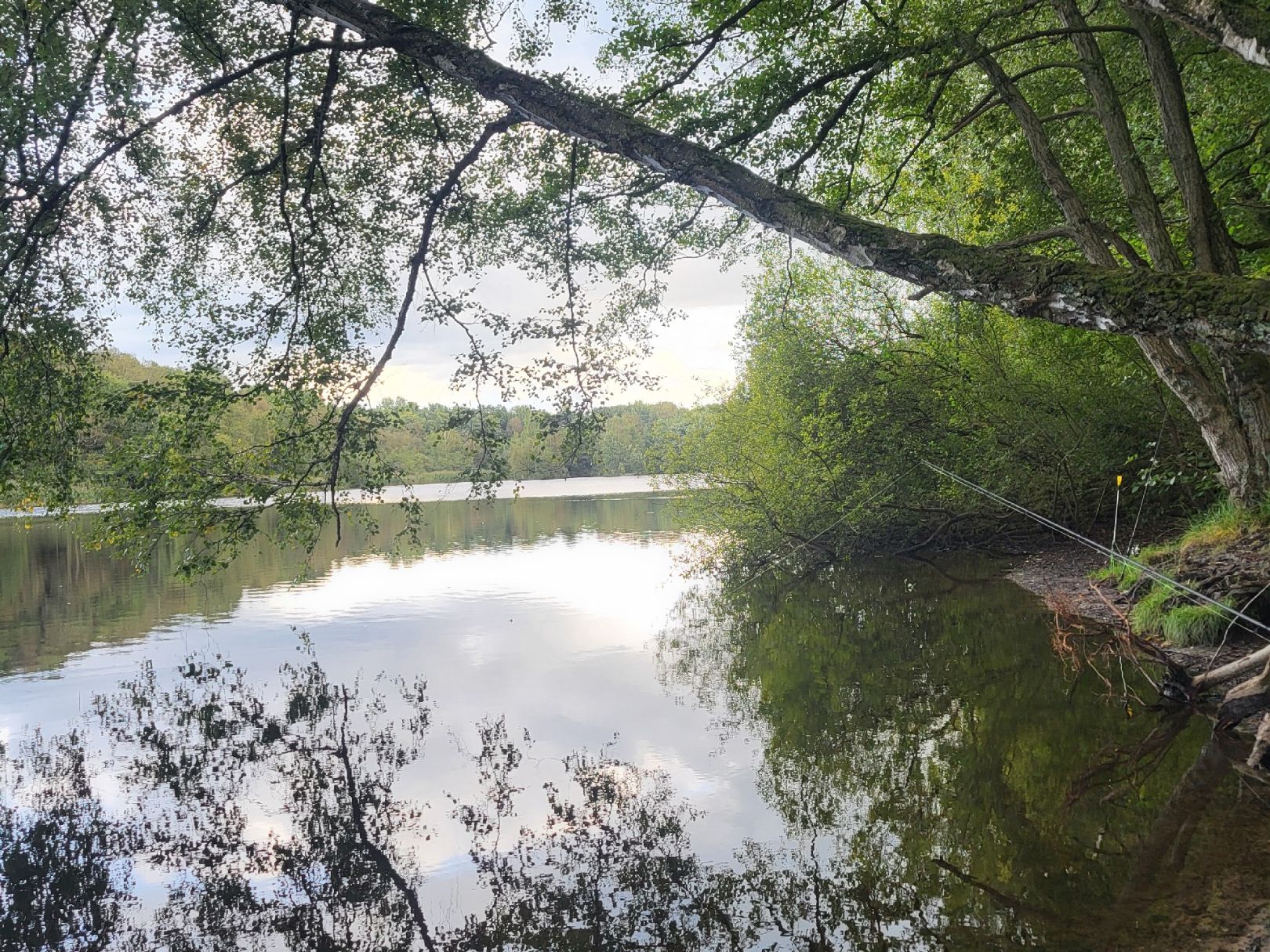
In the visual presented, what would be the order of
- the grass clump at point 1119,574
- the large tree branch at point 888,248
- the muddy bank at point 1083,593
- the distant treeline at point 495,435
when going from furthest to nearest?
1. the grass clump at point 1119,574
2. the muddy bank at point 1083,593
3. the distant treeline at point 495,435
4. the large tree branch at point 888,248

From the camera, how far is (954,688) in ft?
27.0

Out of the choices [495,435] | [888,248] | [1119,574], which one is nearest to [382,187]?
[495,435]

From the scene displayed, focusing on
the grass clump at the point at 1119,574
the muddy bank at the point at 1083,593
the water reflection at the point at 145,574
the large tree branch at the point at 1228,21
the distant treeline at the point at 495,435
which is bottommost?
the water reflection at the point at 145,574

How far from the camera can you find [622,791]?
632 cm

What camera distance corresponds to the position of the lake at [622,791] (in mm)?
4398

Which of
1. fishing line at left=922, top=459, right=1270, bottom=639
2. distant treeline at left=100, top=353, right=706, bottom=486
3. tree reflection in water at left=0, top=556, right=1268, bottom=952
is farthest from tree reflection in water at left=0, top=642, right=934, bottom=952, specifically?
fishing line at left=922, top=459, right=1270, bottom=639

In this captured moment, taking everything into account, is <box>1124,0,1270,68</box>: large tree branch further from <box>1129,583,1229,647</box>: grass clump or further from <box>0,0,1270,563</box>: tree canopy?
<box>1129,583,1229,647</box>: grass clump

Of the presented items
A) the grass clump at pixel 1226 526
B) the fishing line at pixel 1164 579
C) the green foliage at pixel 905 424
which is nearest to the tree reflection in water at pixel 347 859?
the fishing line at pixel 1164 579

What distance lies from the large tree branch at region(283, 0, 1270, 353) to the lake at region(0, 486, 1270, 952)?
9.02 ft

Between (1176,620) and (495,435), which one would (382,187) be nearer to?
(495,435)

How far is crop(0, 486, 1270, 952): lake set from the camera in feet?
14.4

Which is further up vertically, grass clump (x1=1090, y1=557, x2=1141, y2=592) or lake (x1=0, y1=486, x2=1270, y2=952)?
grass clump (x1=1090, y1=557, x2=1141, y2=592)

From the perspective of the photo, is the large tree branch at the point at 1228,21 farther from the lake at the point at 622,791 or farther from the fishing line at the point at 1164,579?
the lake at the point at 622,791

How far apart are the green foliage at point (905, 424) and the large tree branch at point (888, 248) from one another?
1000cm
